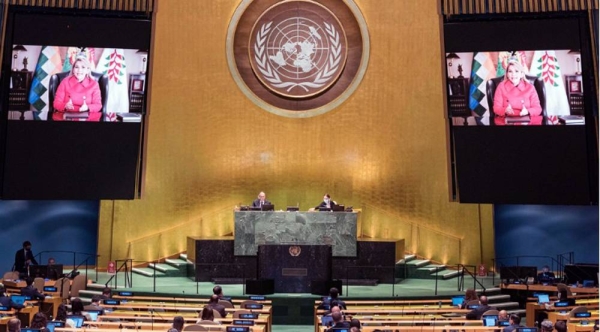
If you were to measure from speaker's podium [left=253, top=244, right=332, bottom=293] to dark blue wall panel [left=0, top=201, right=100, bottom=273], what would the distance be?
17.4 feet

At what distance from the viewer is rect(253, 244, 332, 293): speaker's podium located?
53.5 ft

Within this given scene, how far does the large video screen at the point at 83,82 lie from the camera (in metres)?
18.2

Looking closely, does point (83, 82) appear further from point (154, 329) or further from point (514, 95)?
point (514, 95)

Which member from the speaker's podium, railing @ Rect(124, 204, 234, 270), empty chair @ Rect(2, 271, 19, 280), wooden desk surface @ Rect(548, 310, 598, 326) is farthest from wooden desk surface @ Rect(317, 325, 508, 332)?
railing @ Rect(124, 204, 234, 270)

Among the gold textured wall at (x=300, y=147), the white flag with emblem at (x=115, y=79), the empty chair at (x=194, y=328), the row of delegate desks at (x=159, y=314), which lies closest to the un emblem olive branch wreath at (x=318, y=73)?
the gold textured wall at (x=300, y=147)

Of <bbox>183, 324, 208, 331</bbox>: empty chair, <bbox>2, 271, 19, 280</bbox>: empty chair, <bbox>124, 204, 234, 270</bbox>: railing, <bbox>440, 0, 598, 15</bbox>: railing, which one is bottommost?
<bbox>183, 324, 208, 331</bbox>: empty chair

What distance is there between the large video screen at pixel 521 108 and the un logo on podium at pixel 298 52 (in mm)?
2929

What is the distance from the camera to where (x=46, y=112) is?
1822cm

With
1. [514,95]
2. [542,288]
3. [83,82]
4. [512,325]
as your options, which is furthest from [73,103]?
[512,325]

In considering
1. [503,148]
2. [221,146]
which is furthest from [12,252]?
[503,148]

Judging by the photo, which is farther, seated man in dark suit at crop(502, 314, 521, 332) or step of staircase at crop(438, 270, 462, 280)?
step of staircase at crop(438, 270, 462, 280)

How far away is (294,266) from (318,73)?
5.92 m

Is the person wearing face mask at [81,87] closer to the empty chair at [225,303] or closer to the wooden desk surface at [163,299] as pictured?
the wooden desk surface at [163,299]

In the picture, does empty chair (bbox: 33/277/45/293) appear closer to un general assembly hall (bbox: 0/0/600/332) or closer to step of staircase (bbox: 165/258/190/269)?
un general assembly hall (bbox: 0/0/600/332)
